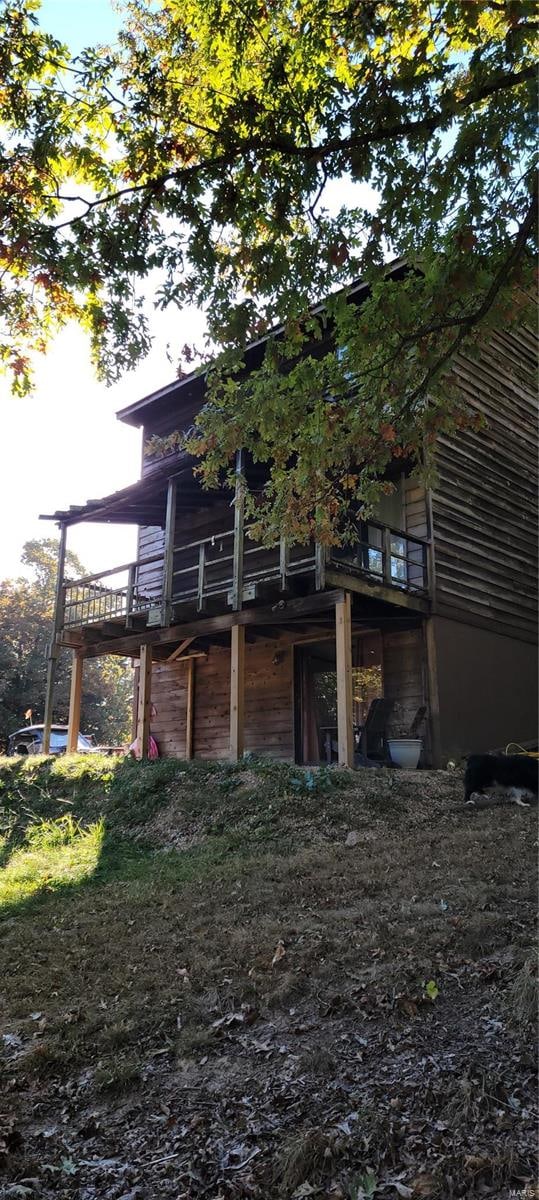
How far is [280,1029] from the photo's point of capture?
345cm

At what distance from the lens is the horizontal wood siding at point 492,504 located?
13062mm

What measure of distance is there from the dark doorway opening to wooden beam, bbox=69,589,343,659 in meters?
1.75

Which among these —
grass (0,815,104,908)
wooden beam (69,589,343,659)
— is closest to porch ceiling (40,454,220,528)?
wooden beam (69,589,343,659)

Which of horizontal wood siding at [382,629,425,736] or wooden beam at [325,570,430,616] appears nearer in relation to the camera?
wooden beam at [325,570,430,616]

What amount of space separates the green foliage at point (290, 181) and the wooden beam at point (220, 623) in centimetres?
565

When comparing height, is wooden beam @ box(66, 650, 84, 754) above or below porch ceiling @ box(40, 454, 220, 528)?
below

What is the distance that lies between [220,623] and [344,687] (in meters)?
2.92

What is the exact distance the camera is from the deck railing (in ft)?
35.9

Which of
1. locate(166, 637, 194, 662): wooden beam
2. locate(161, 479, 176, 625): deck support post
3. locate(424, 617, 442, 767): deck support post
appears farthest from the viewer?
locate(166, 637, 194, 662): wooden beam

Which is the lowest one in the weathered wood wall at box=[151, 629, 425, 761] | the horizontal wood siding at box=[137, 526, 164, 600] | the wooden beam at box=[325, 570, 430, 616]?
the weathered wood wall at box=[151, 629, 425, 761]

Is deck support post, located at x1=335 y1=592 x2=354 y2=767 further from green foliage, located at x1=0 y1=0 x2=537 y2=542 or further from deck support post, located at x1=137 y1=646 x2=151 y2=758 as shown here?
green foliage, located at x1=0 y1=0 x2=537 y2=542

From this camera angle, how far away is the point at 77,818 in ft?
30.3

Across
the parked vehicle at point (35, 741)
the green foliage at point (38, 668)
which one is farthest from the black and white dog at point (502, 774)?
the green foliage at point (38, 668)

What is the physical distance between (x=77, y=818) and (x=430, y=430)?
22.1 feet
